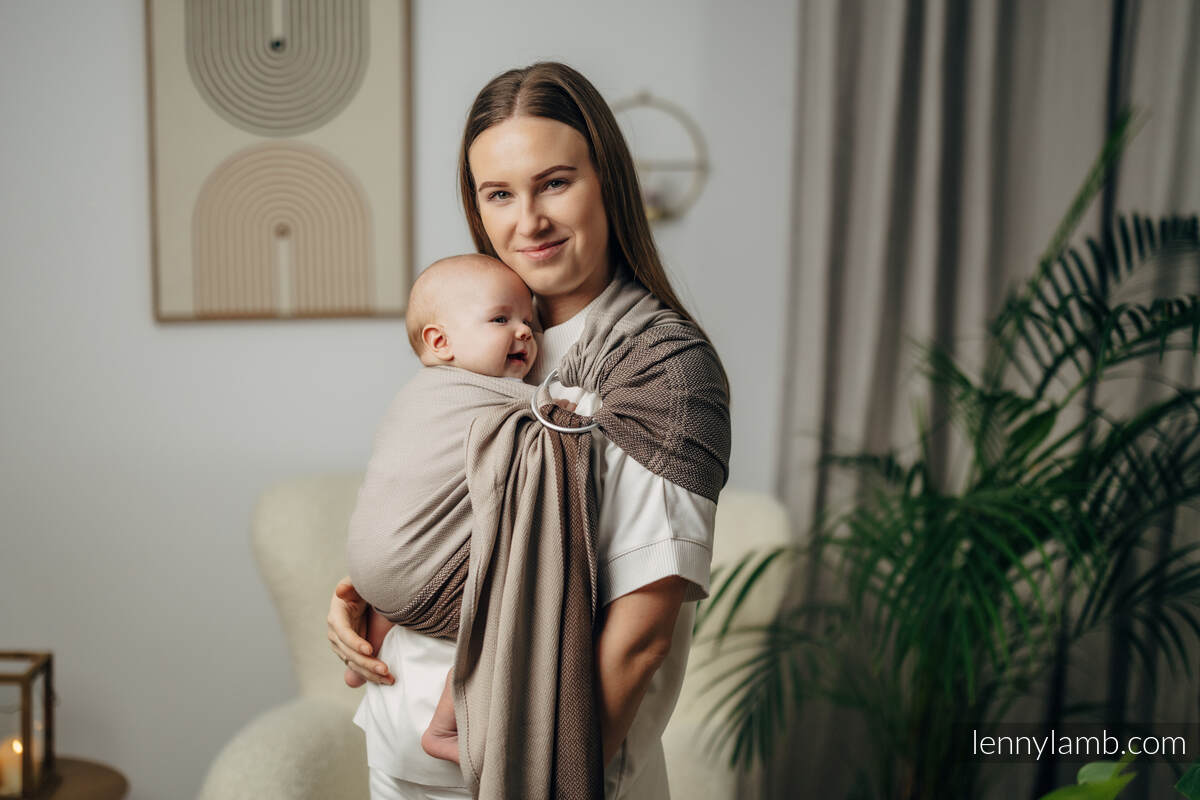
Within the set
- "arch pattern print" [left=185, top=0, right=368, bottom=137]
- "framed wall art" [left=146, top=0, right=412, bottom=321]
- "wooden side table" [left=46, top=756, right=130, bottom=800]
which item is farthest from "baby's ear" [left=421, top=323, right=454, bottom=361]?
"wooden side table" [left=46, top=756, right=130, bottom=800]

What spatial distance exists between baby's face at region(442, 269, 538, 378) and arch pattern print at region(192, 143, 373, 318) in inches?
51.3

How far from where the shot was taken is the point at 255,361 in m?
2.31

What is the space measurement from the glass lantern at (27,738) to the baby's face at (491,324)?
1.54 metres

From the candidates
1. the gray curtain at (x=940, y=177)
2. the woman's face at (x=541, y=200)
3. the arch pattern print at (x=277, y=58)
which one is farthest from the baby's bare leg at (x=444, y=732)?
the arch pattern print at (x=277, y=58)

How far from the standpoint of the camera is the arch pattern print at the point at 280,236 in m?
2.24

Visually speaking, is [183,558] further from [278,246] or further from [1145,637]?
[1145,637]

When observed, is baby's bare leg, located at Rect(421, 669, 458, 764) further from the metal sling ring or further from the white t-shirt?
the metal sling ring

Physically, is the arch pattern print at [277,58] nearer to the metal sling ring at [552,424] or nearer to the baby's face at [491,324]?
the baby's face at [491,324]

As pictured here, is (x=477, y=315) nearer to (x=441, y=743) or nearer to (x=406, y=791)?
(x=441, y=743)

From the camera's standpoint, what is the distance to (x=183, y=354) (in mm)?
2312

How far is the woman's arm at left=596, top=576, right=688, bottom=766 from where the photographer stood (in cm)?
94

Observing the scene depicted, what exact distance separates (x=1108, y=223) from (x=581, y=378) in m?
1.66

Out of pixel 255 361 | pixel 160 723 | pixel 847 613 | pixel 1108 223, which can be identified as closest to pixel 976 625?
pixel 847 613

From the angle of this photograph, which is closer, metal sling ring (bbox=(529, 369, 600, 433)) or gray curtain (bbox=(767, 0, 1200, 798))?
metal sling ring (bbox=(529, 369, 600, 433))
